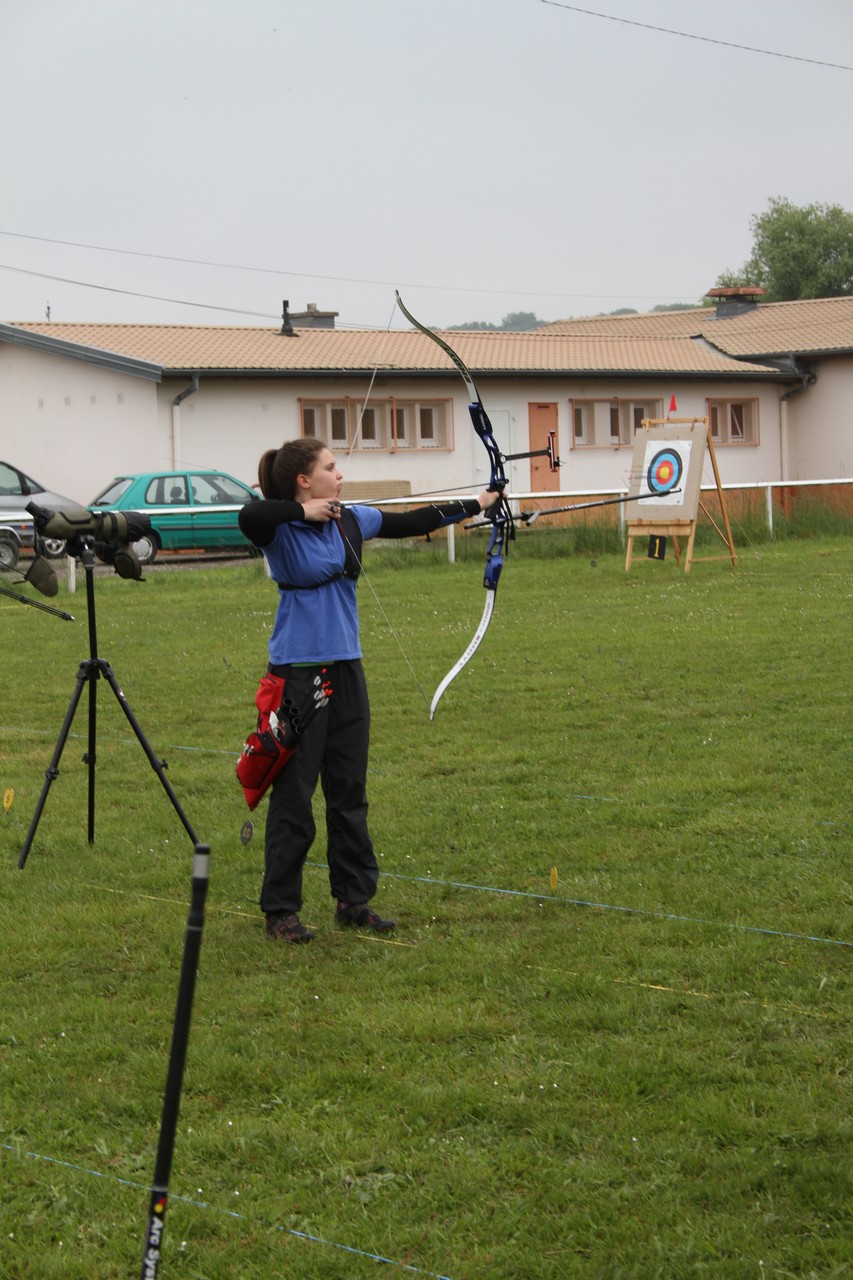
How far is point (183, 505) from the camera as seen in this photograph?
22.4 meters

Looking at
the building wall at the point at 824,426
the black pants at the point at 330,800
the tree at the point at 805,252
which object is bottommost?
the black pants at the point at 330,800

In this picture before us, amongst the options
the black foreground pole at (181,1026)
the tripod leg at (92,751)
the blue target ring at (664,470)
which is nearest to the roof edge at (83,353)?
the blue target ring at (664,470)

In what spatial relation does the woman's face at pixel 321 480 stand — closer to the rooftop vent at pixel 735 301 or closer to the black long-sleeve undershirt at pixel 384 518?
the black long-sleeve undershirt at pixel 384 518

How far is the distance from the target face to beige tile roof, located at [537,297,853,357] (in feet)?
51.5

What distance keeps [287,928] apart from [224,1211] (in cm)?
182

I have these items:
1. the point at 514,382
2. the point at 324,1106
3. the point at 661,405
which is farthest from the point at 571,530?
the point at 324,1106

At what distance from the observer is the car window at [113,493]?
22297mm

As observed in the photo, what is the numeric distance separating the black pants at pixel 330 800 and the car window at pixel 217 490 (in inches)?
696

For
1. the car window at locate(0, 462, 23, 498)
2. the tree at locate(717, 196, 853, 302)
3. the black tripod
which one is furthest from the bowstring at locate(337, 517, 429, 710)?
the tree at locate(717, 196, 853, 302)

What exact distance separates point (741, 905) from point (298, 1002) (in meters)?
1.68

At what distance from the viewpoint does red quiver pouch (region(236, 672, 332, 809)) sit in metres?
5.01

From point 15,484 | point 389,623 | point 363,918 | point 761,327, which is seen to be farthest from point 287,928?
point 761,327

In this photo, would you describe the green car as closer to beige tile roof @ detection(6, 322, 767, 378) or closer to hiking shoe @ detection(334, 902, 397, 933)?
beige tile roof @ detection(6, 322, 767, 378)

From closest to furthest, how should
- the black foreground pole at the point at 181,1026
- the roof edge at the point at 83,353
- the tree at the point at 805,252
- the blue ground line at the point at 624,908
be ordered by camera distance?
the black foreground pole at the point at 181,1026 < the blue ground line at the point at 624,908 < the roof edge at the point at 83,353 < the tree at the point at 805,252
